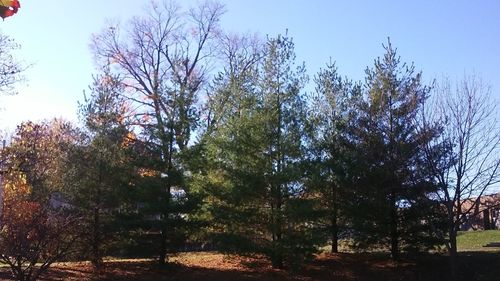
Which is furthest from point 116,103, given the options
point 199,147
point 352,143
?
point 352,143

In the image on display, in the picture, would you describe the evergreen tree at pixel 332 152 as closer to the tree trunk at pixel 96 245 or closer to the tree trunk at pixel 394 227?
the tree trunk at pixel 394 227

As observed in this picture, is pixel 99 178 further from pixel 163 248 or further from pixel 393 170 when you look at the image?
pixel 393 170

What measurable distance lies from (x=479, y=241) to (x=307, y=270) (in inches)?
359

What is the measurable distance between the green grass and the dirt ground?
2.44 meters

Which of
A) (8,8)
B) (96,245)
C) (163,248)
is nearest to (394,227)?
(163,248)

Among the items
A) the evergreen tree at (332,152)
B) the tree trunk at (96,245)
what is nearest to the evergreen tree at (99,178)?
the tree trunk at (96,245)

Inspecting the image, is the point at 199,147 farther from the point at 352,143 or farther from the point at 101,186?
the point at 352,143

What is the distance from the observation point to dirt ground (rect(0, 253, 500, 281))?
18.2 meters

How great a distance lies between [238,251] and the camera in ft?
60.7

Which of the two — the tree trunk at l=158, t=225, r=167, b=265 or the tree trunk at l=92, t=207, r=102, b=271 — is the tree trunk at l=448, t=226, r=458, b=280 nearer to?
the tree trunk at l=158, t=225, r=167, b=265

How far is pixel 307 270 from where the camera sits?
1933cm

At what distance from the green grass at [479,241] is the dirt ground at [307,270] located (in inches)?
96.0

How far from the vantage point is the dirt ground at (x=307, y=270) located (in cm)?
1822

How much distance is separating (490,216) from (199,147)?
673 inches
